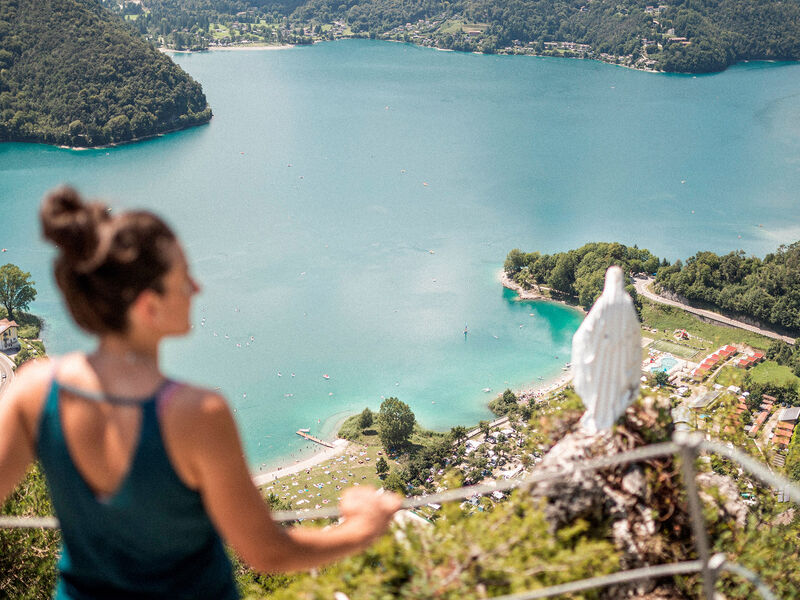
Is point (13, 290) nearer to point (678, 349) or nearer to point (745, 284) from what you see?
point (678, 349)

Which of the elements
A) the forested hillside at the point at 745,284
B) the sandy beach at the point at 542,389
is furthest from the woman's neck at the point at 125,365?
the forested hillside at the point at 745,284

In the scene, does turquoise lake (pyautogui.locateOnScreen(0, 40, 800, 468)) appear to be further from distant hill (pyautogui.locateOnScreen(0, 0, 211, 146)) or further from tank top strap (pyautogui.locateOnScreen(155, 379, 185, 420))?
tank top strap (pyautogui.locateOnScreen(155, 379, 185, 420))

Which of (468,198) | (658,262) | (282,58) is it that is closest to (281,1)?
(282,58)

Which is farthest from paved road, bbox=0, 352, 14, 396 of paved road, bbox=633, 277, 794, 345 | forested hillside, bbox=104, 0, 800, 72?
forested hillside, bbox=104, 0, 800, 72

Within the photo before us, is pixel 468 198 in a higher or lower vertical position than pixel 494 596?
lower

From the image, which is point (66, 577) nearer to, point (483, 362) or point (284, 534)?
point (284, 534)

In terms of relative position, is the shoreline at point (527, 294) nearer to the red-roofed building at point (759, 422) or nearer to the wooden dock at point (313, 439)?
the red-roofed building at point (759, 422)
